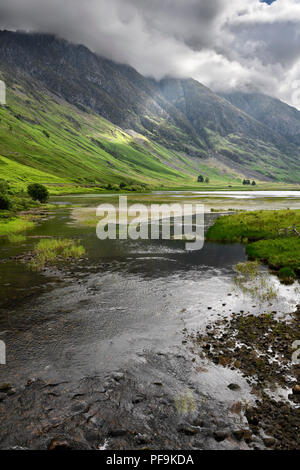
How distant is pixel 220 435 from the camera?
31.3 ft

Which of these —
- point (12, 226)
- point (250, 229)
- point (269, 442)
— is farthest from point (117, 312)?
point (12, 226)

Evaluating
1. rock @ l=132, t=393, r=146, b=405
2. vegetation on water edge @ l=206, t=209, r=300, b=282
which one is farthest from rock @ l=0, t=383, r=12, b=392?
vegetation on water edge @ l=206, t=209, r=300, b=282

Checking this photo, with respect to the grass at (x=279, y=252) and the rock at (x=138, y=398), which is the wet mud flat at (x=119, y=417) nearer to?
the rock at (x=138, y=398)

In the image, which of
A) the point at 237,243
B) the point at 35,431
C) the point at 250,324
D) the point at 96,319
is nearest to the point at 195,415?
the point at 35,431

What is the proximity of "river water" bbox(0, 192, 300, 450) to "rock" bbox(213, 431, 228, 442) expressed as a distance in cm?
184

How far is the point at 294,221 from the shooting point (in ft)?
159

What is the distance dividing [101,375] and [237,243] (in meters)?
35.7

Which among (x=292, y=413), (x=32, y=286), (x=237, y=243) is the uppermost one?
(x=237, y=243)

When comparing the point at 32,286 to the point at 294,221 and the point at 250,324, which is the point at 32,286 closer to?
the point at 250,324

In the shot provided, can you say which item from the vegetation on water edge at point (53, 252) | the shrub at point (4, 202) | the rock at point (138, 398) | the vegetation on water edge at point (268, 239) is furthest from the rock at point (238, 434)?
the shrub at point (4, 202)

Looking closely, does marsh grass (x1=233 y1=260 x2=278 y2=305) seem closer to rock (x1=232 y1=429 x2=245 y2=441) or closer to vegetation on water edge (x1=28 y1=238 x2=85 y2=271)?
rock (x1=232 y1=429 x2=245 y2=441)

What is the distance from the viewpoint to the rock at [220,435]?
9.48m

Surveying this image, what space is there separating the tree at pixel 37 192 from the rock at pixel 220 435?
111 m
